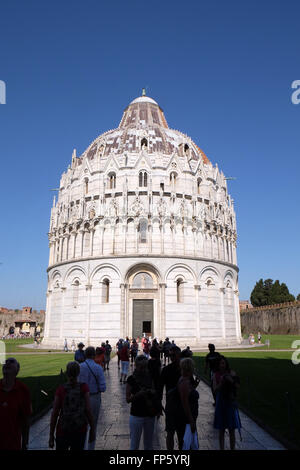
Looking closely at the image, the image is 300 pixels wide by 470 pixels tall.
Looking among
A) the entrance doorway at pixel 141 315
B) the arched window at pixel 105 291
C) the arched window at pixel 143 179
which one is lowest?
the entrance doorway at pixel 141 315

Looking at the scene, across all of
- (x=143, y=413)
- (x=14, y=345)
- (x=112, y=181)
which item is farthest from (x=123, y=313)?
(x=143, y=413)

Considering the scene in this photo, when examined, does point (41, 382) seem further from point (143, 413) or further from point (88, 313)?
point (88, 313)

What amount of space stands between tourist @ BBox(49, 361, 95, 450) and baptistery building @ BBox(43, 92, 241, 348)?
1317 inches

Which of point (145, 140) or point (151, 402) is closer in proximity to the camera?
point (151, 402)

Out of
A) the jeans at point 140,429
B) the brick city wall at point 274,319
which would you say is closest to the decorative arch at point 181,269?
the jeans at point 140,429

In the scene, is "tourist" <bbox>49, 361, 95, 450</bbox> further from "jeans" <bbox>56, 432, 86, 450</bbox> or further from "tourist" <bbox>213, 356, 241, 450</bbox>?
"tourist" <bbox>213, 356, 241, 450</bbox>

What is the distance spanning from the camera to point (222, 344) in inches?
1635

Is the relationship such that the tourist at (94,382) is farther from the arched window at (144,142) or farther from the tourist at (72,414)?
the arched window at (144,142)

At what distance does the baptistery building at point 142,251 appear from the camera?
130 ft

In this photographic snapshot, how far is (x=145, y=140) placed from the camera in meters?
47.6

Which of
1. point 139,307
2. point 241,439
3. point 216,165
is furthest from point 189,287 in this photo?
point 241,439

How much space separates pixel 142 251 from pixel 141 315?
729 centimetres

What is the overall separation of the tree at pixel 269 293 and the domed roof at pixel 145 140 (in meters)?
55.3
